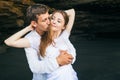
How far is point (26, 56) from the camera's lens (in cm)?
338

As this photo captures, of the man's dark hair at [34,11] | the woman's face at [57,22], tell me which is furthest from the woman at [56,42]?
the man's dark hair at [34,11]

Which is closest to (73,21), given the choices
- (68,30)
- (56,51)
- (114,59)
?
(68,30)

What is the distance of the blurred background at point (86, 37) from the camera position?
344 cm

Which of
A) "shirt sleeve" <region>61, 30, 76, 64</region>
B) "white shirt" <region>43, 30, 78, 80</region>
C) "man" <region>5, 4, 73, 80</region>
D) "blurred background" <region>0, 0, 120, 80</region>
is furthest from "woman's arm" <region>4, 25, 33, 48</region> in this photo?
"shirt sleeve" <region>61, 30, 76, 64</region>

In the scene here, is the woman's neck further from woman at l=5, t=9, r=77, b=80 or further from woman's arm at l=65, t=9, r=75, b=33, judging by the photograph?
woman's arm at l=65, t=9, r=75, b=33

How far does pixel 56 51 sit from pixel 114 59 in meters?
0.67

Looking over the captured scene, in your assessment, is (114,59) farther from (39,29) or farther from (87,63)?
(39,29)

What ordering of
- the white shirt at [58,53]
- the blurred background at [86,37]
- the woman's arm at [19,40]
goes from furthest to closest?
the blurred background at [86,37] < the white shirt at [58,53] < the woman's arm at [19,40]

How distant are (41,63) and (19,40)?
316 millimetres

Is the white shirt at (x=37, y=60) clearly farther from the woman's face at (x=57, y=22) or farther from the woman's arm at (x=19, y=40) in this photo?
the woman's face at (x=57, y=22)

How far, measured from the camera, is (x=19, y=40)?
3.17 meters

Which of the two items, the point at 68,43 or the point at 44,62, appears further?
the point at 68,43

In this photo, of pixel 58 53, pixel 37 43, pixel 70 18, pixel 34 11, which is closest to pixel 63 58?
pixel 58 53

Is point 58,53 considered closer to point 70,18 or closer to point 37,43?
point 37,43
